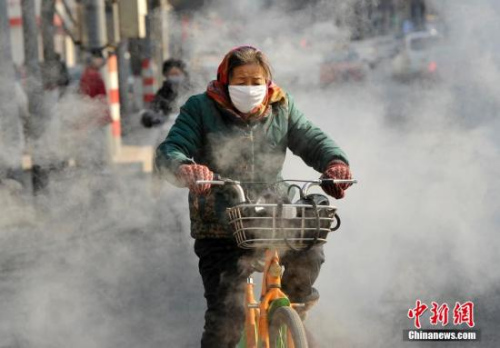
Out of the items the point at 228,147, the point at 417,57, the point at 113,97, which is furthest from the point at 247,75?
the point at 417,57

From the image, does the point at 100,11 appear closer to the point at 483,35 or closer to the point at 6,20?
the point at 6,20

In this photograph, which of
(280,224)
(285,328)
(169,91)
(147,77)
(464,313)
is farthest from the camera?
(147,77)

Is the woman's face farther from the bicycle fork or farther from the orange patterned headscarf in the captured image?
the bicycle fork

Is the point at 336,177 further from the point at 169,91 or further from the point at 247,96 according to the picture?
the point at 169,91

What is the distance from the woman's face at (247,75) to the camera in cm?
439

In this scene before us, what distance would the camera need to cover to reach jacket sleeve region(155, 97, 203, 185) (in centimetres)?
422

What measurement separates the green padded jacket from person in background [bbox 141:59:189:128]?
5.68 metres

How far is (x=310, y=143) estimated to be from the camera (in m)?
4.55

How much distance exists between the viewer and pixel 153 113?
1035 centimetres

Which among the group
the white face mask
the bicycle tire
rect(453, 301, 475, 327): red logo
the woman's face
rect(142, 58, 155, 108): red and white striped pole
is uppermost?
rect(142, 58, 155, 108): red and white striped pole

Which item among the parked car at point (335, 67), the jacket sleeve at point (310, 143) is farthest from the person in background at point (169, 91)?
the jacket sleeve at point (310, 143)

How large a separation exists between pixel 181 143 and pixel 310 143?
578 millimetres

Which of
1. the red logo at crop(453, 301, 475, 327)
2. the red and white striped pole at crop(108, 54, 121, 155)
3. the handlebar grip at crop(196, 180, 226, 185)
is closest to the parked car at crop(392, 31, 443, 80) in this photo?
the red and white striped pole at crop(108, 54, 121, 155)

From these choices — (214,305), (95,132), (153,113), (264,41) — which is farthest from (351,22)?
(214,305)
